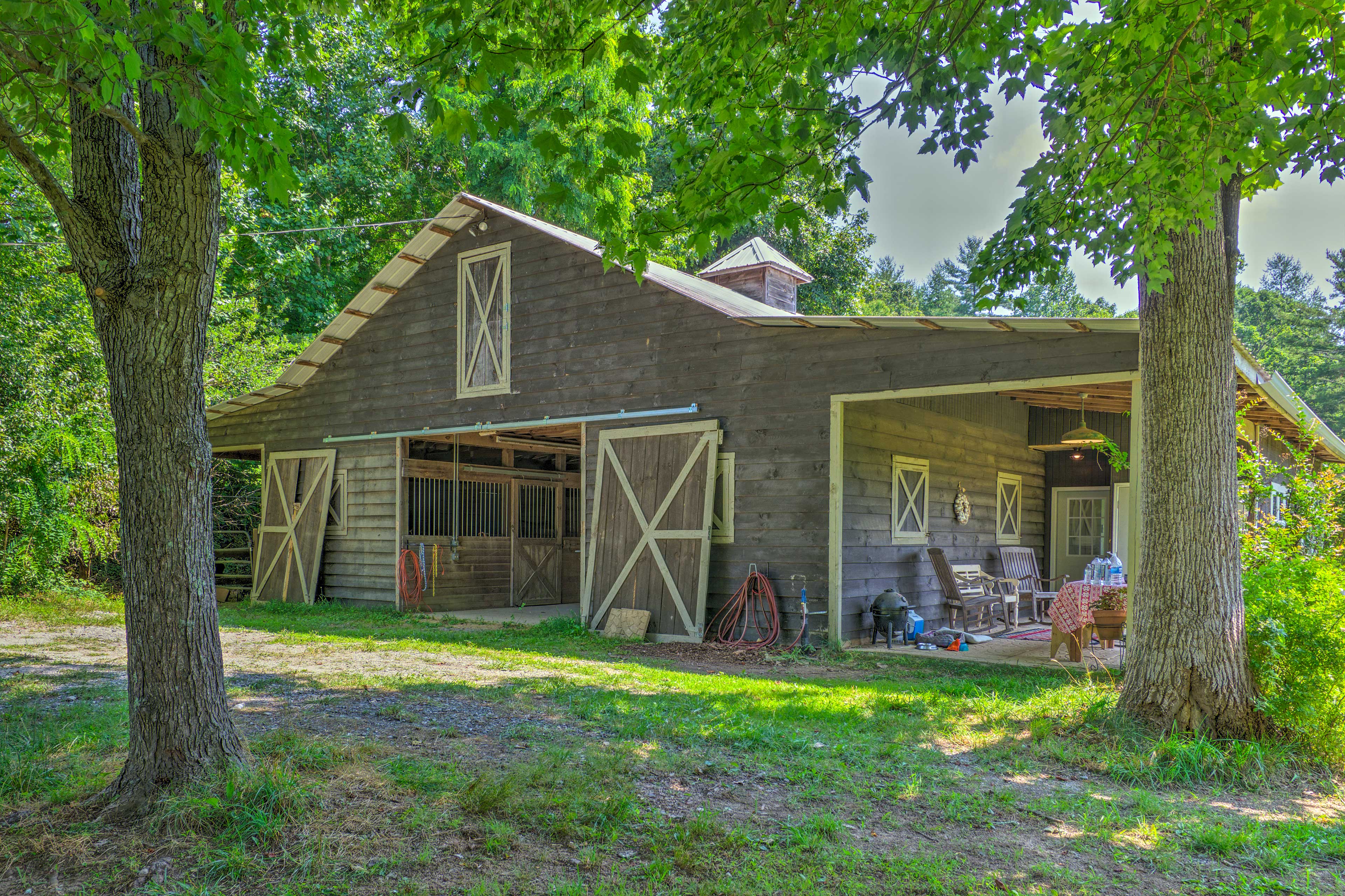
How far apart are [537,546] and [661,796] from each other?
1103cm

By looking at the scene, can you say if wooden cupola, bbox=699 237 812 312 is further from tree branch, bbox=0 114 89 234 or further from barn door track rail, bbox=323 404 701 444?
tree branch, bbox=0 114 89 234

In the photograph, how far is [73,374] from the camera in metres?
12.8

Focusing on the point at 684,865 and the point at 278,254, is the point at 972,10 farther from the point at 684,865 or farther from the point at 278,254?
the point at 278,254

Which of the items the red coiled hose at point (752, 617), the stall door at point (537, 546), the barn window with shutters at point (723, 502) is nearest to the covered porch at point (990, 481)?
the red coiled hose at point (752, 617)

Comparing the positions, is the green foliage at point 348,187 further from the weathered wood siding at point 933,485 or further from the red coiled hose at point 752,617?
the red coiled hose at point 752,617

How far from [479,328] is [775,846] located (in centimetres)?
919

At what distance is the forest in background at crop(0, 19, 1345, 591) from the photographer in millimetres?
11930

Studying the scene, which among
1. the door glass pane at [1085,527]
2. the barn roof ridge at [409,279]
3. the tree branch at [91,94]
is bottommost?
the door glass pane at [1085,527]

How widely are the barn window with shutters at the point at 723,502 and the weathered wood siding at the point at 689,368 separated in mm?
92

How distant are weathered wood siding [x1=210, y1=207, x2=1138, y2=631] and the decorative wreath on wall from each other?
109 inches

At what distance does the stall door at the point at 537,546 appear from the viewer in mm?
14375

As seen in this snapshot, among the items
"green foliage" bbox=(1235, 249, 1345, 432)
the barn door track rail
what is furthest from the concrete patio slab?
"green foliage" bbox=(1235, 249, 1345, 432)

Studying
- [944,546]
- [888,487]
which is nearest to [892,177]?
[888,487]

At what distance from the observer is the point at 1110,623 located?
25.6 feet
